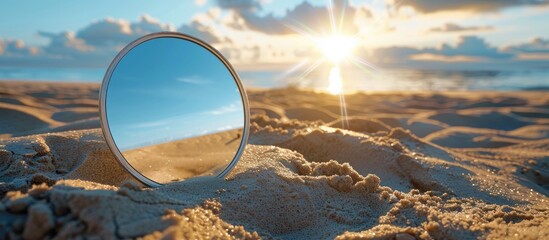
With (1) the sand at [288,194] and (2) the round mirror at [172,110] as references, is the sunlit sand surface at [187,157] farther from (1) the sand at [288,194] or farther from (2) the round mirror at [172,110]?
(1) the sand at [288,194]

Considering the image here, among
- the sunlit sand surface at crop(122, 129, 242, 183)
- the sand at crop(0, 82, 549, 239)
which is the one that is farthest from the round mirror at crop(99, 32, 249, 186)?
the sand at crop(0, 82, 549, 239)

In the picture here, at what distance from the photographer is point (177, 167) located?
2510 mm

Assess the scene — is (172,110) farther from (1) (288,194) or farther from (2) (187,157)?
(1) (288,194)

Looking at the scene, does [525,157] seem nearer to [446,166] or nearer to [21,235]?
[446,166]

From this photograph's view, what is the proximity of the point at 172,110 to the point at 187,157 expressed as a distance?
0.46 meters

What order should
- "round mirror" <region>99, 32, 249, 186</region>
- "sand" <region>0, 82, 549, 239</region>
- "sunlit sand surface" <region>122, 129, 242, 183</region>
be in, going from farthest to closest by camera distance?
"sunlit sand surface" <region>122, 129, 242, 183</region>
"round mirror" <region>99, 32, 249, 186</region>
"sand" <region>0, 82, 549, 239</region>

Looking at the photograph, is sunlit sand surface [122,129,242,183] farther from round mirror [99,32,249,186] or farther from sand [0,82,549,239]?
sand [0,82,549,239]

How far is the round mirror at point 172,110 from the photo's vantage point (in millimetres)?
2074

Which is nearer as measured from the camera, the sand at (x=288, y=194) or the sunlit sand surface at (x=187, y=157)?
the sand at (x=288, y=194)

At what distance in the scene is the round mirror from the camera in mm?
2074

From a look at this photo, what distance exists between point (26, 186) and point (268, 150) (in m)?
1.43

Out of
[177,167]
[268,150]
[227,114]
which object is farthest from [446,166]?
[177,167]

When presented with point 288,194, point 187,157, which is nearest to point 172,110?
point 187,157

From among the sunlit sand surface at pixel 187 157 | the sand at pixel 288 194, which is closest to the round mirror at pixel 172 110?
the sunlit sand surface at pixel 187 157
